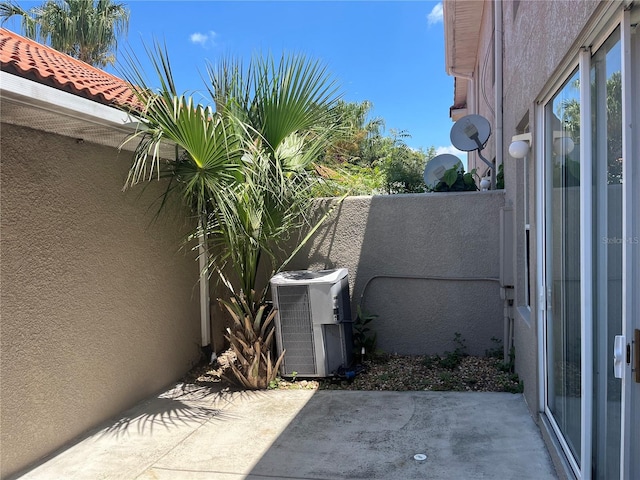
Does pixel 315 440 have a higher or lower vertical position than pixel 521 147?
lower

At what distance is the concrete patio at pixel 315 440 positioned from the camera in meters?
3.66

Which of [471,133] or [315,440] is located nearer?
[315,440]

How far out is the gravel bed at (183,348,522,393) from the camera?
5422 millimetres

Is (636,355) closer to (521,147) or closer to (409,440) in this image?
(409,440)

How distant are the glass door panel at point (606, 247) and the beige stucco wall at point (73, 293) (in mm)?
3863

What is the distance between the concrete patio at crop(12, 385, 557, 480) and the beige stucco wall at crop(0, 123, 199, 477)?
0.30 m

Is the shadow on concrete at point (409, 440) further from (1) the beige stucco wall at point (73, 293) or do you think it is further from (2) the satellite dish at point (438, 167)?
(2) the satellite dish at point (438, 167)

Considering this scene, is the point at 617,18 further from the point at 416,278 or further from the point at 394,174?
the point at 394,174

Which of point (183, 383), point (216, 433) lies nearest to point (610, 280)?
point (216, 433)

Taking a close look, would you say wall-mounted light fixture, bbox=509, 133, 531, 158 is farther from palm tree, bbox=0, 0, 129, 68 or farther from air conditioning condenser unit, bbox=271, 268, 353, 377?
palm tree, bbox=0, 0, 129, 68

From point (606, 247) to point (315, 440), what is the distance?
2807 millimetres

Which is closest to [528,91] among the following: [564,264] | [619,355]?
[564,264]

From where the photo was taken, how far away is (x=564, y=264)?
333cm

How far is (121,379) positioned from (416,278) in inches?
143
